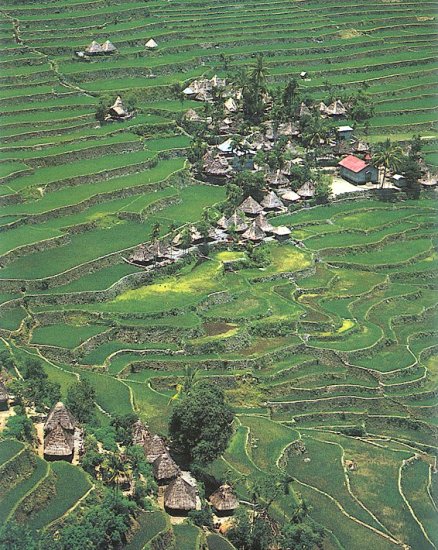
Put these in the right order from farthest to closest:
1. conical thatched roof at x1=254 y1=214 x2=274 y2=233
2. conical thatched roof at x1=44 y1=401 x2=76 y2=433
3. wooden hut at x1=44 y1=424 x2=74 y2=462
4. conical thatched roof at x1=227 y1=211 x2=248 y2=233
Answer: conical thatched roof at x1=254 y1=214 x2=274 y2=233 → conical thatched roof at x1=227 y1=211 x2=248 y2=233 → conical thatched roof at x1=44 y1=401 x2=76 y2=433 → wooden hut at x1=44 y1=424 x2=74 y2=462

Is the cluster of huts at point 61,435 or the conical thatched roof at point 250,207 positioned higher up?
the cluster of huts at point 61,435

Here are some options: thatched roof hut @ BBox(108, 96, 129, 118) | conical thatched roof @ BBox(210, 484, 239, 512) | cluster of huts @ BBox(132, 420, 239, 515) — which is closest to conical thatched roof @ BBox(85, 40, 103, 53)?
thatched roof hut @ BBox(108, 96, 129, 118)

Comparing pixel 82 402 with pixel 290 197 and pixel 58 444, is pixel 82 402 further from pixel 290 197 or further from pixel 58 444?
pixel 290 197

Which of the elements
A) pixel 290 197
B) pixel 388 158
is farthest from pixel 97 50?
pixel 388 158

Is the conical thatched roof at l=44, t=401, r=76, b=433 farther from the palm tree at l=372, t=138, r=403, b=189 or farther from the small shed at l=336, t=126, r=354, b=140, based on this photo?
the small shed at l=336, t=126, r=354, b=140

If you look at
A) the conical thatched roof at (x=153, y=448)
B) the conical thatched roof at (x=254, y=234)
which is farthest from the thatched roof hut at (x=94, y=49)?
the conical thatched roof at (x=153, y=448)

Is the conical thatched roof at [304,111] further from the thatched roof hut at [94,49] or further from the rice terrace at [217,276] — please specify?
the thatched roof hut at [94,49]

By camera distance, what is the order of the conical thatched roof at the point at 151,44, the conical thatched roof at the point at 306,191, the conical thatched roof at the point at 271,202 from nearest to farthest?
Result: the conical thatched roof at the point at 271,202 < the conical thatched roof at the point at 306,191 < the conical thatched roof at the point at 151,44
